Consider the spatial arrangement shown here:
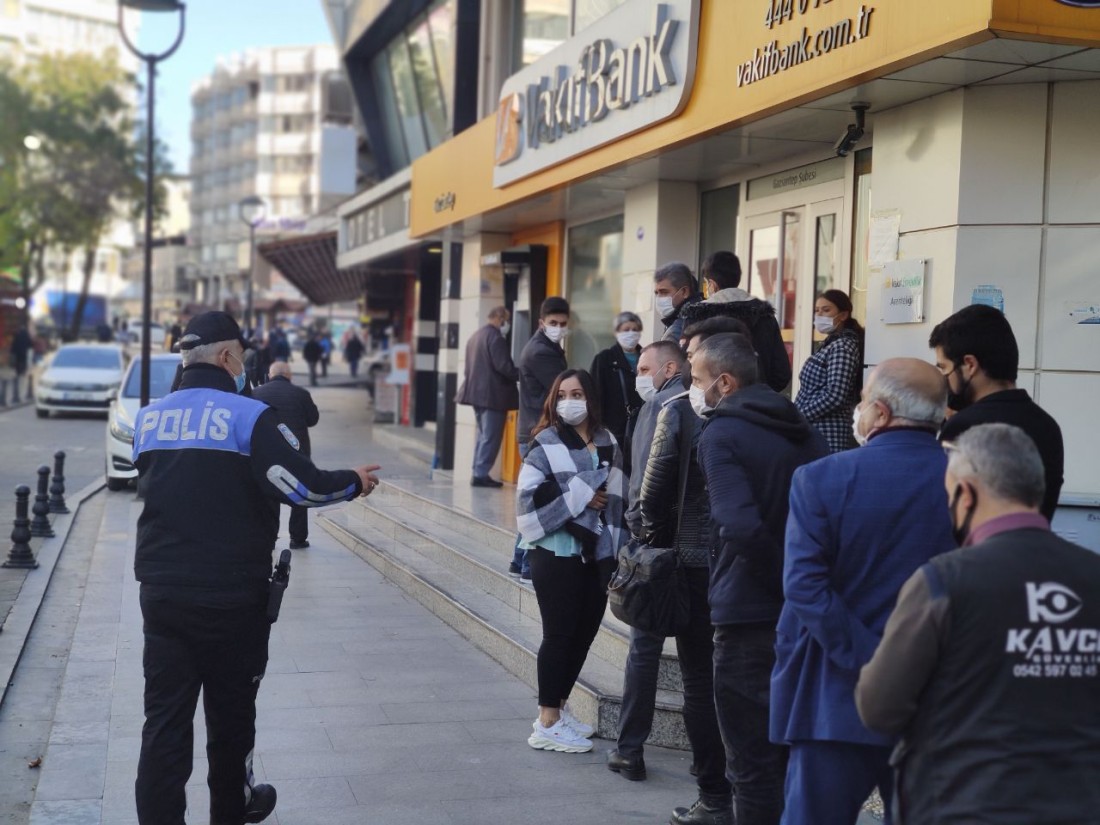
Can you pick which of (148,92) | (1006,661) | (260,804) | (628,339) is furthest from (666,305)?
(148,92)

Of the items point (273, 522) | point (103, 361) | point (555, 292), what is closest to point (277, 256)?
point (103, 361)

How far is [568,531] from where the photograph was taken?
6.21 metres

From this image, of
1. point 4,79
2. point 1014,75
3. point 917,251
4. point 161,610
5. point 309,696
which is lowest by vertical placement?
point 309,696

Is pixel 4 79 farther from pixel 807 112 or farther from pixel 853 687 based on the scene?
pixel 853 687

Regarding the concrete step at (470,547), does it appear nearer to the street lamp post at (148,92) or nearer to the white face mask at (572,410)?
the white face mask at (572,410)

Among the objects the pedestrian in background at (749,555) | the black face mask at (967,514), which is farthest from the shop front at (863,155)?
the black face mask at (967,514)

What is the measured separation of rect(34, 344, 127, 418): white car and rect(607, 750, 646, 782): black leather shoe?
76.7ft

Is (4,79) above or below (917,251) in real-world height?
above

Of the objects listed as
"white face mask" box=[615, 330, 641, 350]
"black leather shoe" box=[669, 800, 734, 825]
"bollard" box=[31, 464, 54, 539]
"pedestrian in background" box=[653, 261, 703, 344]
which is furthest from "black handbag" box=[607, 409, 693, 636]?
"bollard" box=[31, 464, 54, 539]

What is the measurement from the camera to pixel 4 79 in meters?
51.6

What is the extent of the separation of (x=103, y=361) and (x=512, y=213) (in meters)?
17.5

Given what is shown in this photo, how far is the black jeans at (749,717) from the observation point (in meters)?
4.50

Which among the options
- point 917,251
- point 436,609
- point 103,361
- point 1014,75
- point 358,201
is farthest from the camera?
point 103,361

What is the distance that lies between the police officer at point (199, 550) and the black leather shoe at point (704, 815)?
1.87m
